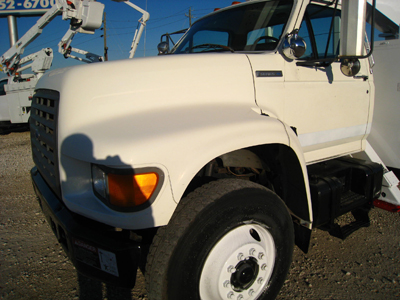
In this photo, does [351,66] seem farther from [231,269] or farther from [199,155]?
[231,269]

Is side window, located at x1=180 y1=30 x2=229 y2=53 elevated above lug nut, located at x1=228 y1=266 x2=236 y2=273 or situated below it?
above

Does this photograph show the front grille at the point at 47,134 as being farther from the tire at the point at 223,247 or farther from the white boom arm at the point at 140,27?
the white boom arm at the point at 140,27

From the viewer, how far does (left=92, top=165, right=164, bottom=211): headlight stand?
153cm

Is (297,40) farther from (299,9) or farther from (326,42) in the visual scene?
(326,42)

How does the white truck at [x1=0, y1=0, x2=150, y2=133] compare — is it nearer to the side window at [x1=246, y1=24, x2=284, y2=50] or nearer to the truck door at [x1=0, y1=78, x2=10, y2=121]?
the truck door at [x1=0, y1=78, x2=10, y2=121]

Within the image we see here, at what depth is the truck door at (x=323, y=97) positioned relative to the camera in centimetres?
245

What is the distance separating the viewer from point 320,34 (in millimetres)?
2750

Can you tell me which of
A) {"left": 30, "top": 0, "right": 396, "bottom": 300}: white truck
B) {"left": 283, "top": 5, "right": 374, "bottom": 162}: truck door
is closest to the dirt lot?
→ {"left": 30, "top": 0, "right": 396, "bottom": 300}: white truck

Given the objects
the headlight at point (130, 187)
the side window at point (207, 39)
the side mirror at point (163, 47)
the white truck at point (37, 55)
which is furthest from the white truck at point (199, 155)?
the white truck at point (37, 55)

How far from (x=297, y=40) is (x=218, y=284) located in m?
1.82

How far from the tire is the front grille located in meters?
0.82

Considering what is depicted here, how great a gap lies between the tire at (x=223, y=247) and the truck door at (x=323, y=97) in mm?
854

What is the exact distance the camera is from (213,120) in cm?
183

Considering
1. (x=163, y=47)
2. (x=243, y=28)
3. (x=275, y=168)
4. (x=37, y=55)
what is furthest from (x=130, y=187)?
(x=37, y=55)
